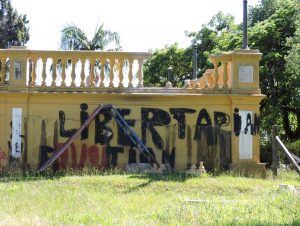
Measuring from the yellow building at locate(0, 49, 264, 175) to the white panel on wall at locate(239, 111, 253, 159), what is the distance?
2 centimetres

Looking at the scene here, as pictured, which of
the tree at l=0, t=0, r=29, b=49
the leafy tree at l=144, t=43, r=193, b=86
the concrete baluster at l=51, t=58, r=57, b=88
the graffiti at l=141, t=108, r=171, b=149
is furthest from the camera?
the leafy tree at l=144, t=43, r=193, b=86

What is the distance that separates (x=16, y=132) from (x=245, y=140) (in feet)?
18.7

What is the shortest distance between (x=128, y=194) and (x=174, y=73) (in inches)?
1034

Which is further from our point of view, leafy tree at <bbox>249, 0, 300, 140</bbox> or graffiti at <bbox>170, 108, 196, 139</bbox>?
leafy tree at <bbox>249, 0, 300, 140</bbox>

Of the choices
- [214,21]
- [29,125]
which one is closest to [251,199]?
[29,125]

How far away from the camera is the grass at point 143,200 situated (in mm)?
6926

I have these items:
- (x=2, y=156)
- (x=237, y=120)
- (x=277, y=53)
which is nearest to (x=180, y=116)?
(x=237, y=120)

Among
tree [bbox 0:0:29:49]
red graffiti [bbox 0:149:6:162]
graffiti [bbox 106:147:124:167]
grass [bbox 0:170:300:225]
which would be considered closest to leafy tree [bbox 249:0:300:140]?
grass [bbox 0:170:300:225]

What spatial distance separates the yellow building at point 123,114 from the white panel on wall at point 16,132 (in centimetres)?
2

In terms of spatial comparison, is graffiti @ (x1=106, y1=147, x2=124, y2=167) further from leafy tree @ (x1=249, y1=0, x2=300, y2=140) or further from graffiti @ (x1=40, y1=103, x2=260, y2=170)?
leafy tree @ (x1=249, y1=0, x2=300, y2=140)

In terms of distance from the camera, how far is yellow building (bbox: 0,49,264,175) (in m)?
12.7

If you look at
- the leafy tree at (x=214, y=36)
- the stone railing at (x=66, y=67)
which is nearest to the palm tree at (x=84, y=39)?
the leafy tree at (x=214, y=36)

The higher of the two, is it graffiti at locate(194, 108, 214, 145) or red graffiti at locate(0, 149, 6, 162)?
graffiti at locate(194, 108, 214, 145)

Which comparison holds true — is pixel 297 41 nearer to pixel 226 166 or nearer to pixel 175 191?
pixel 226 166
